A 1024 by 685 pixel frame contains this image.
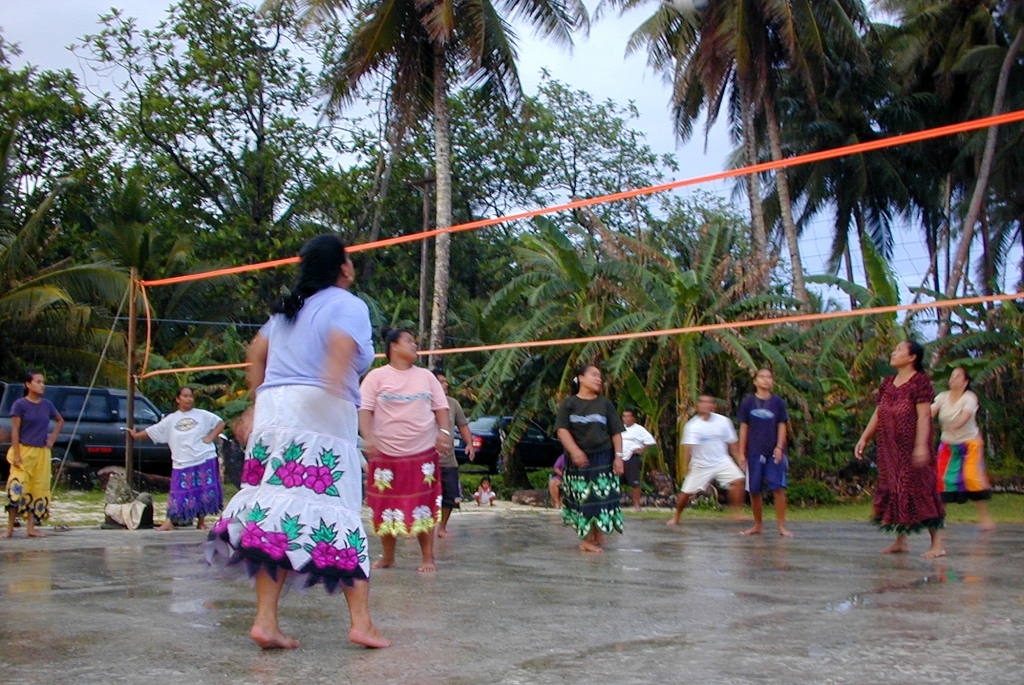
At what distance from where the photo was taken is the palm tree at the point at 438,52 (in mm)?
20719

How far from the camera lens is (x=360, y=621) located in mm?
4547

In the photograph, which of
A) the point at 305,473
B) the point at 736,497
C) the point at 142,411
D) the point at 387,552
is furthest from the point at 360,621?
the point at 142,411

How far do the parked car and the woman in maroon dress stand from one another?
15.0 m

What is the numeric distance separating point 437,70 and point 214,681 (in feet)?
62.2

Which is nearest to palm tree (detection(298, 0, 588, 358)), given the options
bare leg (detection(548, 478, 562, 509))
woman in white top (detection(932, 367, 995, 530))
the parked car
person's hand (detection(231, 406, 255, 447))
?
the parked car

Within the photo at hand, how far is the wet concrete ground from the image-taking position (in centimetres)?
414

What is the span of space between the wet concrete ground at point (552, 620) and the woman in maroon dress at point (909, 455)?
1.02ft

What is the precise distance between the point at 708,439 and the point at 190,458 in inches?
221

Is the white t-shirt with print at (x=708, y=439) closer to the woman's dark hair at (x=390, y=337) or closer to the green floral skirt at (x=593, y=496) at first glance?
the green floral skirt at (x=593, y=496)

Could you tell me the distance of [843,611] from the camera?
18.4 ft

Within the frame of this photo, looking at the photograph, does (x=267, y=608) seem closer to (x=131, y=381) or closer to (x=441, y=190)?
(x=131, y=381)

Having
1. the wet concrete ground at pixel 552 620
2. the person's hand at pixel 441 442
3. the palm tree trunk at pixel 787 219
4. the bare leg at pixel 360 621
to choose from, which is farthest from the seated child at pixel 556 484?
the bare leg at pixel 360 621

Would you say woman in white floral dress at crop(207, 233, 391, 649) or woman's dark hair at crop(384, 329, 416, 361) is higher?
woman's dark hair at crop(384, 329, 416, 361)

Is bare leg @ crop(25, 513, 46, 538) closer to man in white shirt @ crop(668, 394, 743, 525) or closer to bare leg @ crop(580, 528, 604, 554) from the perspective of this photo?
bare leg @ crop(580, 528, 604, 554)
